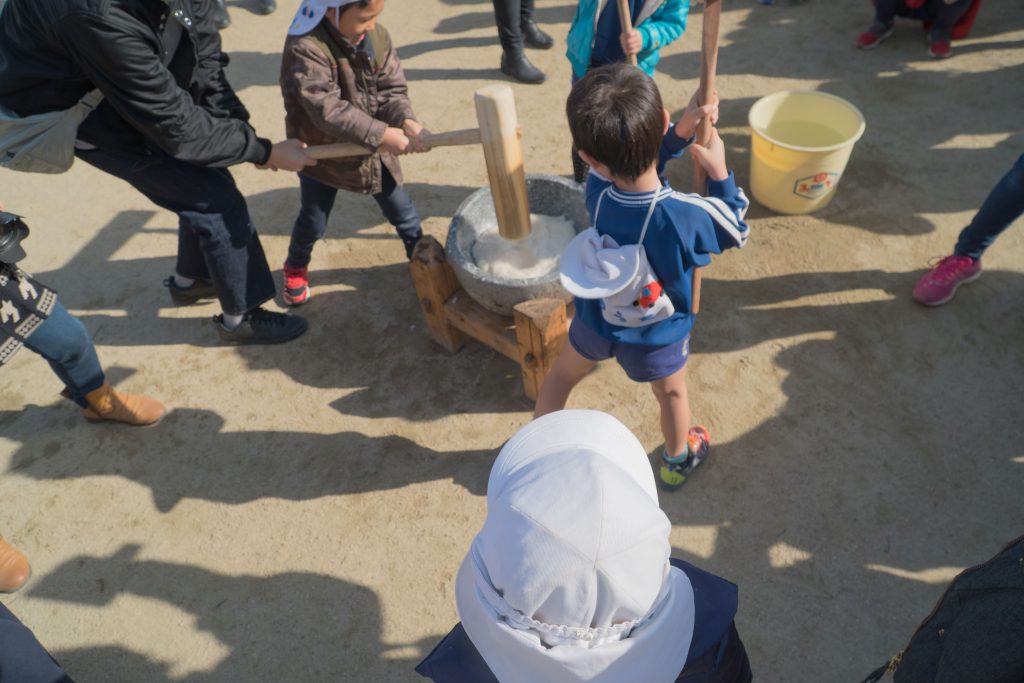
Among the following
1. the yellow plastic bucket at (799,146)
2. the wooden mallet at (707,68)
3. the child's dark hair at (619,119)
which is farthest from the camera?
the yellow plastic bucket at (799,146)

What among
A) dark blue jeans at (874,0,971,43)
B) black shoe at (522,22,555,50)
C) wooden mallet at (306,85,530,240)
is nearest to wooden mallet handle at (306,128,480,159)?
wooden mallet at (306,85,530,240)

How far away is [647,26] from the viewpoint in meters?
2.62

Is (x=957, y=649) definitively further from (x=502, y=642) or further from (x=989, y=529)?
(x=989, y=529)

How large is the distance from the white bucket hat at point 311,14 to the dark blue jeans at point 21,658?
6.23ft

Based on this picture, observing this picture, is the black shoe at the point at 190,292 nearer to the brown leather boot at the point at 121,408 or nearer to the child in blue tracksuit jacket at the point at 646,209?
the brown leather boot at the point at 121,408

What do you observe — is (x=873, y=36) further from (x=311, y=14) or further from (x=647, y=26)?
(x=311, y=14)

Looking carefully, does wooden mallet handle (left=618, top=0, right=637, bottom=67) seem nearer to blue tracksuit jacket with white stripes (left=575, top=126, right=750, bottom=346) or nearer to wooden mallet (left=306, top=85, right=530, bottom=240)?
wooden mallet (left=306, top=85, right=530, bottom=240)

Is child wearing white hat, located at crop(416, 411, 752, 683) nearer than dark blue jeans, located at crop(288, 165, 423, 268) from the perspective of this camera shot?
Yes

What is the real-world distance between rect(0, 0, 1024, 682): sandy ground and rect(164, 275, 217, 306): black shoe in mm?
97

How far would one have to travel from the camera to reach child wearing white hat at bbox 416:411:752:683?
906mm

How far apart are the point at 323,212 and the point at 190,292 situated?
2.80ft

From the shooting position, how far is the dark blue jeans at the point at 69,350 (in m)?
2.37

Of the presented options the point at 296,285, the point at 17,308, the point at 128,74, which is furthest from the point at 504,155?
the point at 17,308

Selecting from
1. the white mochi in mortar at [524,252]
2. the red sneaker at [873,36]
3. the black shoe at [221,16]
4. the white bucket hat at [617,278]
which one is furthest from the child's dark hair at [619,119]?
the black shoe at [221,16]
